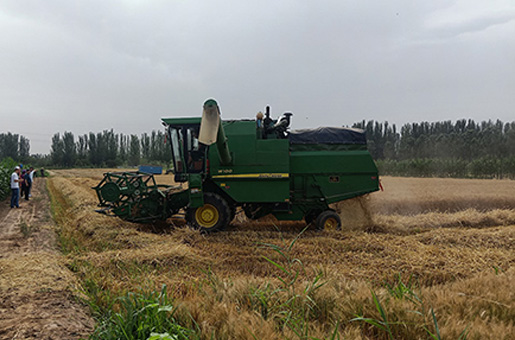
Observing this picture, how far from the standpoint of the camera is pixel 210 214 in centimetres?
787

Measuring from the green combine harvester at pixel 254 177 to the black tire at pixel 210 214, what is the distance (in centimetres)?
2

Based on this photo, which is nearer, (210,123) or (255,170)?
(210,123)

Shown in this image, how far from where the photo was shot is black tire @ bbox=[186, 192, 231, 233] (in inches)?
305

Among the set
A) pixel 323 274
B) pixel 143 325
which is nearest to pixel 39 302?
pixel 143 325

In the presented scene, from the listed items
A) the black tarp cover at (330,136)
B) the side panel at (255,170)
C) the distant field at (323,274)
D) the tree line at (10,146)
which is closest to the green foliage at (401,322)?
the distant field at (323,274)

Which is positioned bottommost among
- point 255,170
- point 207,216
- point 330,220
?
point 330,220

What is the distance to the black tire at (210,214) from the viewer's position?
25.4 ft

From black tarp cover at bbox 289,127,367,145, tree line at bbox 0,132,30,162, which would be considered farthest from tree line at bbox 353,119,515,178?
tree line at bbox 0,132,30,162

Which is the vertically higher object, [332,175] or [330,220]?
[332,175]

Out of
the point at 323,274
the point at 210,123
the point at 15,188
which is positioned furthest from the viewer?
the point at 15,188

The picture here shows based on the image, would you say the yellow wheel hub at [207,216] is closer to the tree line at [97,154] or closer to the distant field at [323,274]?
the distant field at [323,274]

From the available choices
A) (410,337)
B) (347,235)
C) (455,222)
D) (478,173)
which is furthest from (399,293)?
(478,173)

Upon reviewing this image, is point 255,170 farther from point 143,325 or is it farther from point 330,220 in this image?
point 143,325

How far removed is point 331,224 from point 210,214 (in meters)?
3.03
